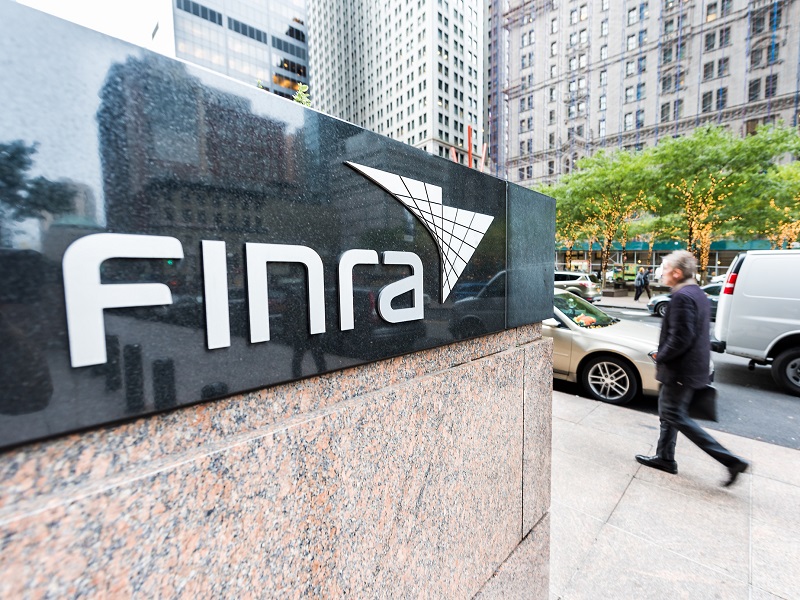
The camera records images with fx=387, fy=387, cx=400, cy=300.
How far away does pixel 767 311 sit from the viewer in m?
6.46

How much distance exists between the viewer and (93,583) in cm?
77

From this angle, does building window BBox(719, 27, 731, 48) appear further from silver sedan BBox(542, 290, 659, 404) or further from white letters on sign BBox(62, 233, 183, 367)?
white letters on sign BBox(62, 233, 183, 367)

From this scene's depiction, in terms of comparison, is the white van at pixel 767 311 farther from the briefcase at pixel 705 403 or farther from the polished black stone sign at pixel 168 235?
the polished black stone sign at pixel 168 235

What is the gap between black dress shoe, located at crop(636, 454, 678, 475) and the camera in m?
3.79

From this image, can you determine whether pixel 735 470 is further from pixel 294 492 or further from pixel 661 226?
pixel 661 226

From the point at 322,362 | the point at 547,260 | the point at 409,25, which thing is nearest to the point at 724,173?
the point at 547,260

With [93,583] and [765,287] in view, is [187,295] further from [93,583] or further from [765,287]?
[765,287]

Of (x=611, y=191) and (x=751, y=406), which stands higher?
(x=611, y=191)

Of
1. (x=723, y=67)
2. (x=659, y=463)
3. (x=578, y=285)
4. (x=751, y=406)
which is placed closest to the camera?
(x=659, y=463)

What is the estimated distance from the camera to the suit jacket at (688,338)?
3408mm

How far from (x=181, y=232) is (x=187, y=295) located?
14 centimetres

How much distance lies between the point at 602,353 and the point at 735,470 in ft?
9.09

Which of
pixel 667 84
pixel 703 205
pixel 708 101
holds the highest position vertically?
pixel 667 84

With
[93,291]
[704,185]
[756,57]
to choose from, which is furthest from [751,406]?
[756,57]
